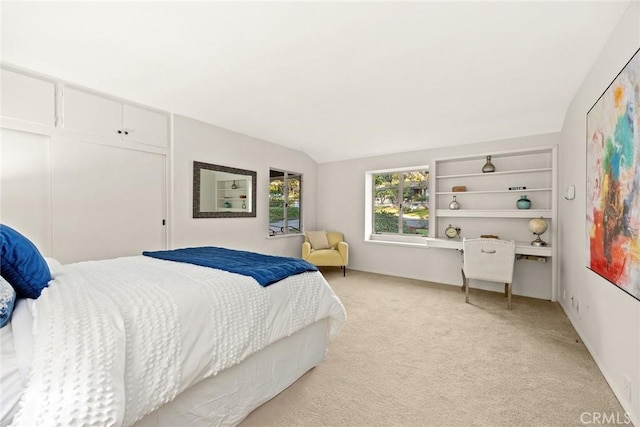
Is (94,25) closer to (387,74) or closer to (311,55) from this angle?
(311,55)

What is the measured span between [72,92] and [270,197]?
2810mm

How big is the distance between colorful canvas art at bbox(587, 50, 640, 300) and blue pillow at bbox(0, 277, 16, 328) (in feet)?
9.13

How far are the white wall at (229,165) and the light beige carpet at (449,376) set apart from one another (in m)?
2.18

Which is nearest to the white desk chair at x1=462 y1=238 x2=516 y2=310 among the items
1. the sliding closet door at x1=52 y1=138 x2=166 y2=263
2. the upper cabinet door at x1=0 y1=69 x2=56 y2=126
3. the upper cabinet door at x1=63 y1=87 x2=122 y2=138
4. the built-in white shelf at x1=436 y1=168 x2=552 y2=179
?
the built-in white shelf at x1=436 y1=168 x2=552 y2=179

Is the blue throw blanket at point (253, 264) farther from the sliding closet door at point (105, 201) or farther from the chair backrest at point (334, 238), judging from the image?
the chair backrest at point (334, 238)

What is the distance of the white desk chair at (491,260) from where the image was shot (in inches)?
134

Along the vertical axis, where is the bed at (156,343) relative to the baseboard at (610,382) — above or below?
above

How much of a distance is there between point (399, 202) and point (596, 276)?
3215 mm

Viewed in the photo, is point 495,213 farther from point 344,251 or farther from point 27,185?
point 27,185

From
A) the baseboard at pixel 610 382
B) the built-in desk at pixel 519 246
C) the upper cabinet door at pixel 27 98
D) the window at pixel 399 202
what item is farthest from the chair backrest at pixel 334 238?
the upper cabinet door at pixel 27 98

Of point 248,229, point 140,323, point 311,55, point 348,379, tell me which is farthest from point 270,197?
point 140,323

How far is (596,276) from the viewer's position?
2.18 meters

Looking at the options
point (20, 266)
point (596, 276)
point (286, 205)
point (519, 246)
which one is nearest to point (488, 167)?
point (519, 246)

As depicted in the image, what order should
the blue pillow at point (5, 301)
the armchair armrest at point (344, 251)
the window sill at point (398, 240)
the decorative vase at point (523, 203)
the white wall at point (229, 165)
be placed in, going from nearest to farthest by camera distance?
1. the blue pillow at point (5, 301)
2. the white wall at point (229, 165)
3. the decorative vase at point (523, 203)
4. the window sill at point (398, 240)
5. the armchair armrest at point (344, 251)
